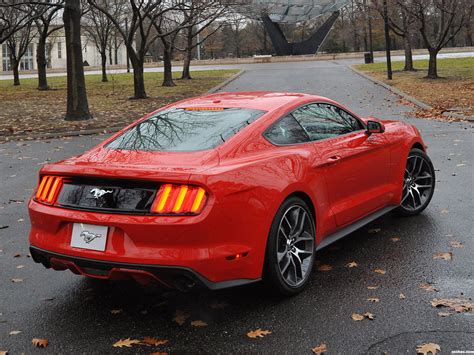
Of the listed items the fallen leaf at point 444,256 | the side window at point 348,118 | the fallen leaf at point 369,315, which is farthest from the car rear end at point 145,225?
the fallen leaf at point 444,256

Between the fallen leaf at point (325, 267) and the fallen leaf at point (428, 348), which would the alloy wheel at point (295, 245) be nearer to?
the fallen leaf at point (325, 267)

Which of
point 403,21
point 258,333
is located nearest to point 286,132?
point 258,333

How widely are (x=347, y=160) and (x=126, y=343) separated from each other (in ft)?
8.30

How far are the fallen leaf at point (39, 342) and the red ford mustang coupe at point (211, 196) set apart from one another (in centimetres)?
50

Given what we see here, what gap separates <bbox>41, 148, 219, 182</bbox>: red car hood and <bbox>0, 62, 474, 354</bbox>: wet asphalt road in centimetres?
104

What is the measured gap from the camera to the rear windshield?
428cm

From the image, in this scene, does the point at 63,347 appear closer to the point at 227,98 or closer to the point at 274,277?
the point at 274,277

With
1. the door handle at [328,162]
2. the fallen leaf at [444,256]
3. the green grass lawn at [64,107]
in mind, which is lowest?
the fallen leaf at [444,256]

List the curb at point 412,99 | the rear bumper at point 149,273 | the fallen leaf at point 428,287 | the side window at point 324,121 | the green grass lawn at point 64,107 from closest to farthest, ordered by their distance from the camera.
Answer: the rear bumper at point 149,273 → the fallen leaf at point 428,287 → the side window at point 324,121 → the curb at point 412,99 → the green grass lawn at point 64,107

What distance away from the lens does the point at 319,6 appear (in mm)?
57750

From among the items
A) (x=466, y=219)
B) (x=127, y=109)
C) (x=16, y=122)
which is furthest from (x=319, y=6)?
(x=466, y=219)

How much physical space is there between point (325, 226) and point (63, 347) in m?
2.26

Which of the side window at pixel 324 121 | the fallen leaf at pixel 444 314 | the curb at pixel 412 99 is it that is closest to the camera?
the fallen leaf at pixel 444 314

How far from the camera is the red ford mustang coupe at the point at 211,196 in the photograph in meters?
3.58
